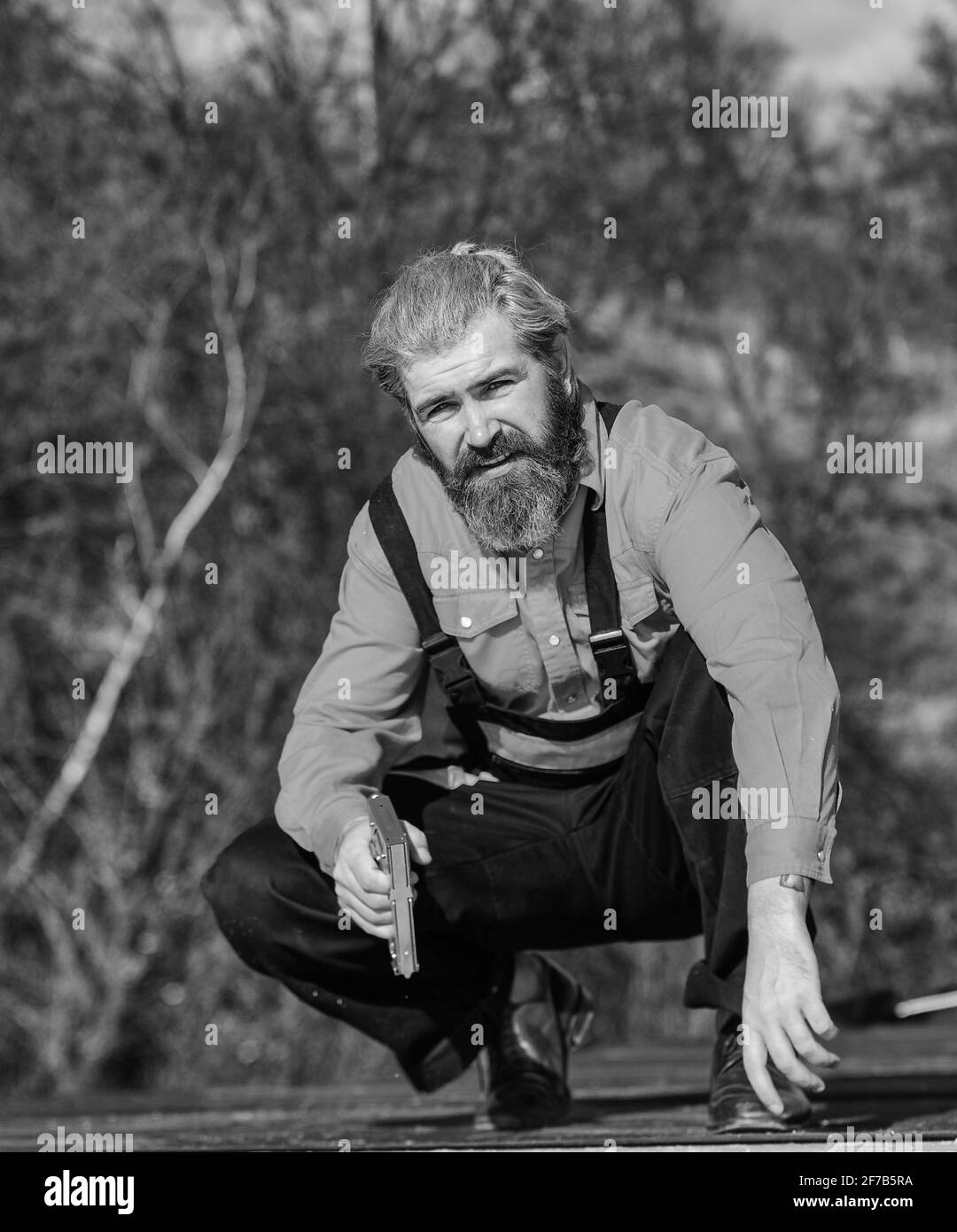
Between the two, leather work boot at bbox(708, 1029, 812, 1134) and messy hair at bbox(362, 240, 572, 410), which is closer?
leather work boot at bbox(708, 1029, 812, 1134)

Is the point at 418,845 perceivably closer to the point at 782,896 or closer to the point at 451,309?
the point at 782,896

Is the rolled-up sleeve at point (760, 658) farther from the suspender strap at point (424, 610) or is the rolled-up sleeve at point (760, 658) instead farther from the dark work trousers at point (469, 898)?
the suspender strap at point (424, 610)

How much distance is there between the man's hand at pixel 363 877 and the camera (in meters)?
2.47

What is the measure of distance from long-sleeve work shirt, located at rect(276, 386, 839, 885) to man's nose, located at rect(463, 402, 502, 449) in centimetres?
16

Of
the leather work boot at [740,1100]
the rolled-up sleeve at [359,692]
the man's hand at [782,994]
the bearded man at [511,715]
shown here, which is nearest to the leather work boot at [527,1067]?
the bearded man at [511,715]

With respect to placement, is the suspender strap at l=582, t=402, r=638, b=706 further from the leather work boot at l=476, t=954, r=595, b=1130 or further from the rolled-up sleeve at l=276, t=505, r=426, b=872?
the leather work boot at l=476, t=954, r=595, b=1130

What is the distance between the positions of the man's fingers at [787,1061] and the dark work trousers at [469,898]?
0.60m

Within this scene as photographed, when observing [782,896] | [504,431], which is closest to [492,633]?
[504,431]

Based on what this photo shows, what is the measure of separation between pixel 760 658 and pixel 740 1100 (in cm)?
76

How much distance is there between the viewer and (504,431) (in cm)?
270

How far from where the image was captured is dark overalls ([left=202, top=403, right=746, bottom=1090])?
2.70 metres

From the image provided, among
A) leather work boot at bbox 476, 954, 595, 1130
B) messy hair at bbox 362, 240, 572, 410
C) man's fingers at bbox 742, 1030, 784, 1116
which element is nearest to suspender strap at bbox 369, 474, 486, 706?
messy hair at bbox 362, 240, 572, 410

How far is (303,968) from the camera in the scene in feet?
9.44
